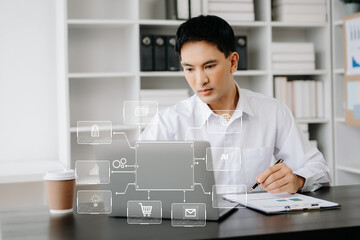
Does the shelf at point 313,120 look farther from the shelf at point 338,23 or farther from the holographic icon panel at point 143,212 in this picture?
the holographic icon panel at point 143,212

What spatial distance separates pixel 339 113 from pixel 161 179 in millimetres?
2593

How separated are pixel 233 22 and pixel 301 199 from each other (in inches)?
76.7

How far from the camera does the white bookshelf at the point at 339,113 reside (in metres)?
3.40

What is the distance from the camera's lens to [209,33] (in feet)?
5.66

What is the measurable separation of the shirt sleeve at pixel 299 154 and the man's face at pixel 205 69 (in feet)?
1.37

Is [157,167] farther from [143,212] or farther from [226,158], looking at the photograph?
[226,158]

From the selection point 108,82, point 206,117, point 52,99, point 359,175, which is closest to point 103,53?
point 108,82

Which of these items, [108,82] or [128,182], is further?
[108,82]

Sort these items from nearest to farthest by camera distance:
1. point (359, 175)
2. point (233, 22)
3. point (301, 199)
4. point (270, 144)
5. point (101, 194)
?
point (101, 194)
point (301, 199)
point (270, 144)
point (233, 22)
point (359, 175)

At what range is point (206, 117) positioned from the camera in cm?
184

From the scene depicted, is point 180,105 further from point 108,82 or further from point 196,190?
point 108,82

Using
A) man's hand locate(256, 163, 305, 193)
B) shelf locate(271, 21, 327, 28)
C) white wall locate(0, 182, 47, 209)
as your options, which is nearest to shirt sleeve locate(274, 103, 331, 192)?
man's hand locate(256, 163, 305, 193)

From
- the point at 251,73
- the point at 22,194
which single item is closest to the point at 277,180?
the point at 251,73

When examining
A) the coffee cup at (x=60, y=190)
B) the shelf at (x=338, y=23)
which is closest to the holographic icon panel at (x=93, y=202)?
the coffee cup at (x=60, y=190)
